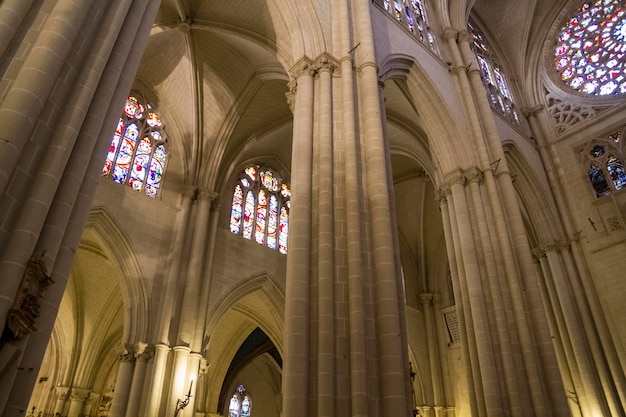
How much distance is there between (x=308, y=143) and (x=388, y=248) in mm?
2234

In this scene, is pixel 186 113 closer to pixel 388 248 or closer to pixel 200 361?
pixel 200 361

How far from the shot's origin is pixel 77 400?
1588cm

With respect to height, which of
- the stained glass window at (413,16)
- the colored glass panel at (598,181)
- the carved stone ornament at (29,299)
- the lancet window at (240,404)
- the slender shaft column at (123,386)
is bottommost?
the carved stone ornament at (29,299)

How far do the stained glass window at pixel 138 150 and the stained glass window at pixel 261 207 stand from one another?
280cm

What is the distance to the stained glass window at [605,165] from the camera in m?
16.0

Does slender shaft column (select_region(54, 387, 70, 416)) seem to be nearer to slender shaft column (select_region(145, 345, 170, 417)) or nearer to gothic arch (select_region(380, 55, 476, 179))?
slender shaft column (select_region(145, 345, 170, 417))

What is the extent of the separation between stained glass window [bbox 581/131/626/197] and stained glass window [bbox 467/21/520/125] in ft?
8.60

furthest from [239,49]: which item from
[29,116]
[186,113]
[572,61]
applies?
[572,61]

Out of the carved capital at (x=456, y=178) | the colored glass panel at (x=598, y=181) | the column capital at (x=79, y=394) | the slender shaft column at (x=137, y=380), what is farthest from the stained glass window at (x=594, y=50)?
the column capital at (x=79, y=394)

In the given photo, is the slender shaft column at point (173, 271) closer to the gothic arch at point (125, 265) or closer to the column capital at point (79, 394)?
the gothic arch at point (125, 265)

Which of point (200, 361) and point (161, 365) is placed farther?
point (200, 361)

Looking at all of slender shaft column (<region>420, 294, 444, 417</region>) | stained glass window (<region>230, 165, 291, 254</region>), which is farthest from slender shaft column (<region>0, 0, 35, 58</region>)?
slender shaft column (<region>420, 294, 444, 417</region>)

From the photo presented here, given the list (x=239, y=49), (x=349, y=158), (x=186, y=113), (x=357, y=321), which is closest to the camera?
(x=357, y=321)

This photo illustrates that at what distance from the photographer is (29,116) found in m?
4.27
